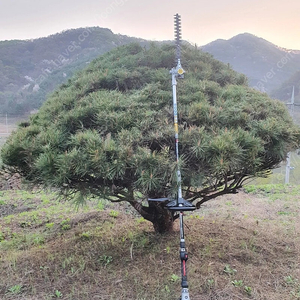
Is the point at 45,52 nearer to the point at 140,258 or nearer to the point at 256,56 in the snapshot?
the point at 256,56

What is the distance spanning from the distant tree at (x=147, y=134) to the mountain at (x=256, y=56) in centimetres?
1537

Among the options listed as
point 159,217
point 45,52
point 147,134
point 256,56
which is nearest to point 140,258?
point 159,217

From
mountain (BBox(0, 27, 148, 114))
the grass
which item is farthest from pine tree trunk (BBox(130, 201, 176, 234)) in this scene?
mountain (BBox(0, 27, 148, 114))

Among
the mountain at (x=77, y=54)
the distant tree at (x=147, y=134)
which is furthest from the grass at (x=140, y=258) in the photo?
the mountain at (x=77, y=54)

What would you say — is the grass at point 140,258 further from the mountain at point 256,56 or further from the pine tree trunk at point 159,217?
the mountain at point 256,56

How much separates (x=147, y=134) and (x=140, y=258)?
159 cm

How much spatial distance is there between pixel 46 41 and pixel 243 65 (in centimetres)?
1921

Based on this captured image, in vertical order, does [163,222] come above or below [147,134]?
below

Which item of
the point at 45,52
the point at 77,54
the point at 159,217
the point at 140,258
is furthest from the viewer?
the point at 45,52

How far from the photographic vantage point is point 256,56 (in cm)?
2158

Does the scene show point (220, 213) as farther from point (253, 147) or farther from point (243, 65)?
point (243, 65)

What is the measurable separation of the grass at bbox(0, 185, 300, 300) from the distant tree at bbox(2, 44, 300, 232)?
677 mm

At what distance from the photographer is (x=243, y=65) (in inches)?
772

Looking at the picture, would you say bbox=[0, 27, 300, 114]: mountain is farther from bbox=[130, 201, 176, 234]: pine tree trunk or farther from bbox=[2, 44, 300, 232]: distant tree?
bbox=[2, 44, 300, 232]: distant tree
